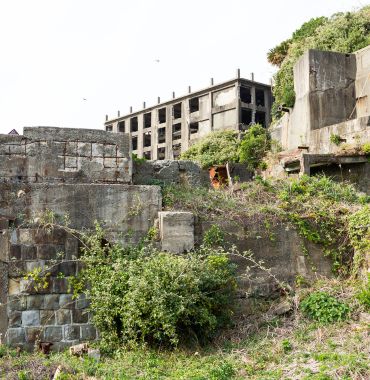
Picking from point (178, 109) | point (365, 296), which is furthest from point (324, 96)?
point (178, 109)

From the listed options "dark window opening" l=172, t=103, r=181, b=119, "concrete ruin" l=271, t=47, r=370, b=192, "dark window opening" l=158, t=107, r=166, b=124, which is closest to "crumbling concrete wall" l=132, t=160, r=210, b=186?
"concrete ruin" l=271, t=47, r=370, b=192

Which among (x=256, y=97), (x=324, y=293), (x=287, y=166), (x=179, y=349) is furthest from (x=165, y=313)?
(x=256, y=97)

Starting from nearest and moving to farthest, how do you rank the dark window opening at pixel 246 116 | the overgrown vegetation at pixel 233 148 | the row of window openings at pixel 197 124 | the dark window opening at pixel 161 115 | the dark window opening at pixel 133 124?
the overgrown vegetation at pixel 233 148 → the dark window opening at pixel 246 116 → the row of window openings at pixel 197 124 → the dark window opening at pixel 161 115 → the dark window opening at pixel 133 124

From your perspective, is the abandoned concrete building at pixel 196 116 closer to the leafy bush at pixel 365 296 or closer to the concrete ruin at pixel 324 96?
the concrete ruin at pixel 324 96

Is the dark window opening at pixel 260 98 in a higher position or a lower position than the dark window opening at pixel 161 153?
higher

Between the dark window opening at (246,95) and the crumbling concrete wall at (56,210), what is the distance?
2764 centimetres

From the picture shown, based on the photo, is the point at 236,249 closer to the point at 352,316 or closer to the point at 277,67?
the point at 352,316

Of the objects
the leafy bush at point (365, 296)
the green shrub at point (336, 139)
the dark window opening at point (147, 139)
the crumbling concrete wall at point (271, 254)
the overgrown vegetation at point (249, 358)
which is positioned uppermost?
the dark window opening at point (147, 139)

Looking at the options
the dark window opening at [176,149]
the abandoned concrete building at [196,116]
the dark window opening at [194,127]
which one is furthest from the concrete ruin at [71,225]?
the dark window opening at [176,149]

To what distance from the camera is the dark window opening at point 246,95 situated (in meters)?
34.6

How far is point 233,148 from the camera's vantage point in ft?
83.2

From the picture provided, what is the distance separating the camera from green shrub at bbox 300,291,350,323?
6980 mm

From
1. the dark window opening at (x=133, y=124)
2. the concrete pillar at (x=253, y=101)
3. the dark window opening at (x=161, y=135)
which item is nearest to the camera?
the concrete pillar at (x=253, y=101)

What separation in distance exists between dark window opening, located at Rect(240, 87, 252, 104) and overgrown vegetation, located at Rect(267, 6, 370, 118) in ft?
43.2
